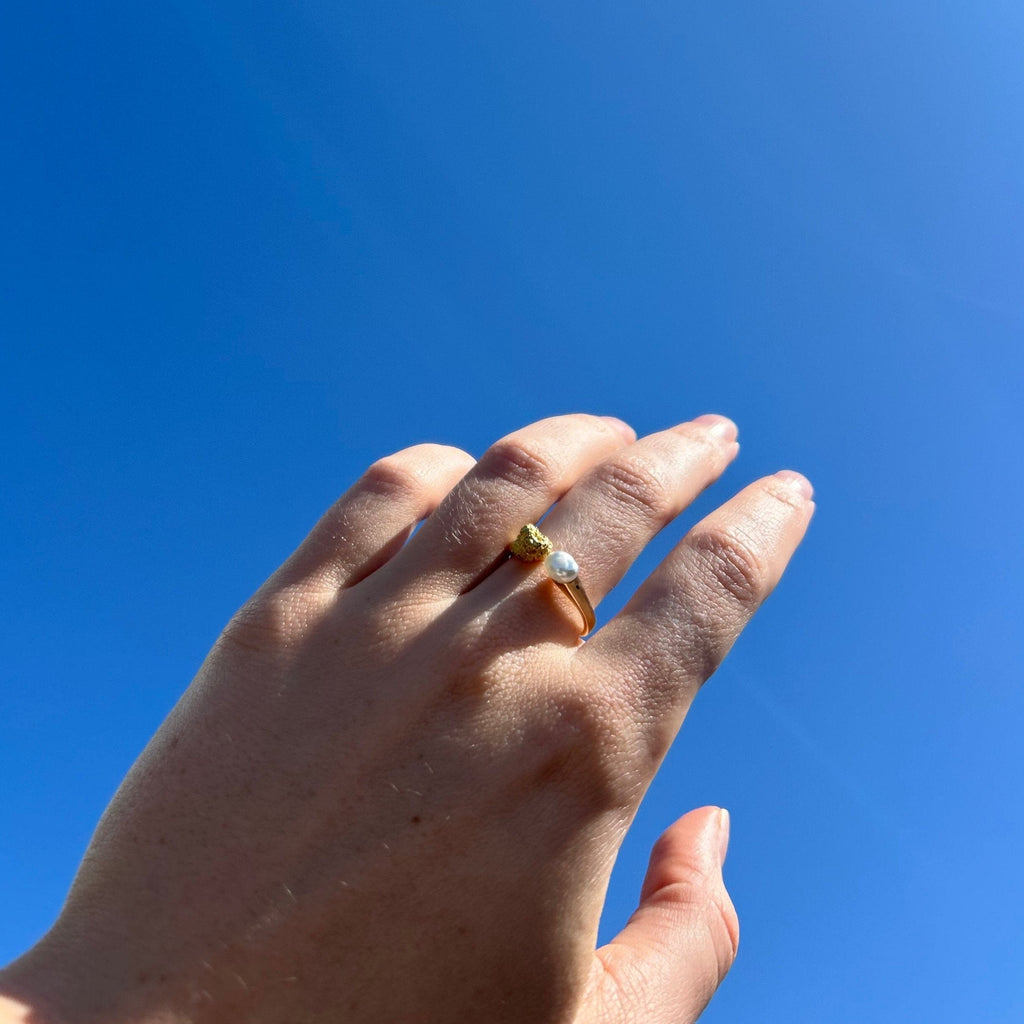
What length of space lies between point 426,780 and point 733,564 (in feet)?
3.16

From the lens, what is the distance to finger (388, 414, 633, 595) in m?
2.01

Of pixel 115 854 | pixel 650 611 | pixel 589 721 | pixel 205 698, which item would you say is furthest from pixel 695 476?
pixel 115 854

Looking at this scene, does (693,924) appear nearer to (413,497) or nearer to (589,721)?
(589,721)

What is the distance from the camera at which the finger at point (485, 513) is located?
2.01 m

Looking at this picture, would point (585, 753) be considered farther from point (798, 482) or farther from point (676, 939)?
point (798, 482)

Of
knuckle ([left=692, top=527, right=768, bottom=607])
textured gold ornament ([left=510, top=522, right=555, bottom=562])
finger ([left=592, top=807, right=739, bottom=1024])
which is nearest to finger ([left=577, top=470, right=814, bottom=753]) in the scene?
knuckle ([left=692, top=527, right=768, bottom=607])

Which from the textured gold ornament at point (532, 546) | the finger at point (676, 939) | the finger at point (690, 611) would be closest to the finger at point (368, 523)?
the textured gold ornament at point (532, 546)

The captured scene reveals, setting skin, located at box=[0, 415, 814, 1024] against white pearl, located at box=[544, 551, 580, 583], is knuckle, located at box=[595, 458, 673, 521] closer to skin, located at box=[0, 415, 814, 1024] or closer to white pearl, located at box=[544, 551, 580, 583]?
skin, located at box=[0, 415, 814, 1024]

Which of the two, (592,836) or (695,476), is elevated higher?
(695,476)

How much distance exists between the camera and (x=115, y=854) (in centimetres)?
179

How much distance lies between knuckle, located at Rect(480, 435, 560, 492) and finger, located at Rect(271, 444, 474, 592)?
203 millimetres

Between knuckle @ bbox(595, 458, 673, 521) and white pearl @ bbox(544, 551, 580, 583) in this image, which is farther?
knuckle @ bbox(595, 458, 673, 521)

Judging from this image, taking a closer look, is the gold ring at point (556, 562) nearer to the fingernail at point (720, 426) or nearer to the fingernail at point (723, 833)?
the fingernail at point (720, 426)

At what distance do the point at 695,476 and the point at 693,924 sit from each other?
1.33m
